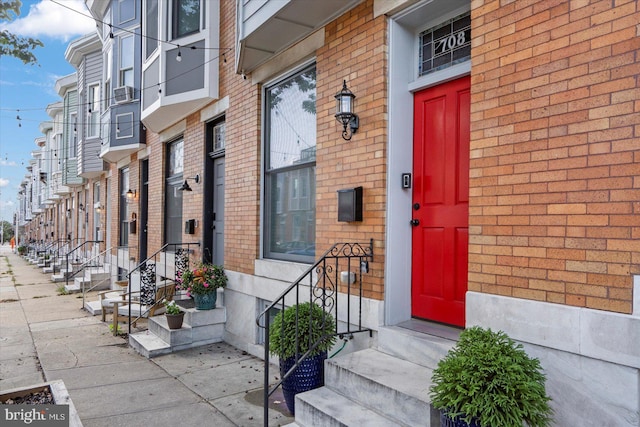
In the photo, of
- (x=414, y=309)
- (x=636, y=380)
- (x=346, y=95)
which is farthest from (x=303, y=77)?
(x=636, y=380)

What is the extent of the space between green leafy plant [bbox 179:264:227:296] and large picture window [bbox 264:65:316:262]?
1048 mm

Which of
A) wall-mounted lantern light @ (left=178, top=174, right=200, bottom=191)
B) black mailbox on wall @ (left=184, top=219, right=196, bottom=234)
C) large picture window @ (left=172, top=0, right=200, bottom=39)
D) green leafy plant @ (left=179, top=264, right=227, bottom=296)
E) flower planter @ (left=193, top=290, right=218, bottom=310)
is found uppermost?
large picture window @ (left=172, top=0, right=200, bottom=39)

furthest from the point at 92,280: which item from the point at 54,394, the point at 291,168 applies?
the point at 54,394

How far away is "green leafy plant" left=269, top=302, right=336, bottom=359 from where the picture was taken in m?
3.59

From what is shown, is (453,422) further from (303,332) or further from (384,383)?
(303,332)

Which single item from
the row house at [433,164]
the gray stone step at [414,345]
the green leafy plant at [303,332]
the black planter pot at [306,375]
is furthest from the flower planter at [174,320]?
the gray stone step at [414,345]

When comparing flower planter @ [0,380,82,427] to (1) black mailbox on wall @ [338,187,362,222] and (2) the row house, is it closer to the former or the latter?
(2) the row house

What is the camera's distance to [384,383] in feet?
9.68

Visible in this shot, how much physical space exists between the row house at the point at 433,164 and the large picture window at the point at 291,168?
27mm

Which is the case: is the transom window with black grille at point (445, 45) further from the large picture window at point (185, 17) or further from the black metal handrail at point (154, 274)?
the black metal handrail at point (154, 274)

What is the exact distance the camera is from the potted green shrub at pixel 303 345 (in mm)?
3553

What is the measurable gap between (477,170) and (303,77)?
9.16 ft

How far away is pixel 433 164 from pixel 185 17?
5.48 m

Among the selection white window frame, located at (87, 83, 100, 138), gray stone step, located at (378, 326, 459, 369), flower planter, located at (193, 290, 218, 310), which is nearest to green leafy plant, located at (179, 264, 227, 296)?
flower planter, located at (193, 290, 218, 310)
